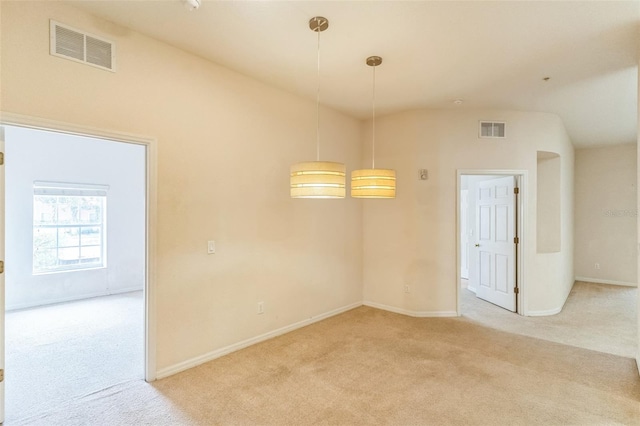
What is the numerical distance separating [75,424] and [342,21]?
3.51m

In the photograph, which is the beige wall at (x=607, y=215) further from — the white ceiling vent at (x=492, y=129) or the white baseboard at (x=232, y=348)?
the white baseboard at (x=232, y=348)

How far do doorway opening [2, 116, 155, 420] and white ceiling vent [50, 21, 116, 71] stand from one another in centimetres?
54

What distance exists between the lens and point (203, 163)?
124 inches

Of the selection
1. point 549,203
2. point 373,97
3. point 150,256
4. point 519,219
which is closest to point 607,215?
point 549,203

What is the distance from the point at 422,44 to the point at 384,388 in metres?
2.97

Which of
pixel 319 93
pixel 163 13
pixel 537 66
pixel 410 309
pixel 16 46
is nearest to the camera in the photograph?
pixel 16 46

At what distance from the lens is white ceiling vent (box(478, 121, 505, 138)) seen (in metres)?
4.64

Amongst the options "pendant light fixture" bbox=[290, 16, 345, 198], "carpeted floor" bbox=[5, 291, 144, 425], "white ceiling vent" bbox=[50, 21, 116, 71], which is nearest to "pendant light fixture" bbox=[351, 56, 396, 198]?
"pendant light fixture" bbox=[290, 16, 345, 198]

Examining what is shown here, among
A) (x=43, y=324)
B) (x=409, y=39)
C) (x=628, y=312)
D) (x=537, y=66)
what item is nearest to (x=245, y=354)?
(x=43, y=324)

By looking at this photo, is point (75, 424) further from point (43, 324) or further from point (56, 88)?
point (43, 324)

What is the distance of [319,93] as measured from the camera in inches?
160

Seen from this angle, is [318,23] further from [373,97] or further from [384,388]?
[384,388]

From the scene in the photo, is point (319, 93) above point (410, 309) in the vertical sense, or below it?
above

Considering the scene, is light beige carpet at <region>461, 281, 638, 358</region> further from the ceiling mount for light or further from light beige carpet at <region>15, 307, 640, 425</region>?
the ceiling mount for light
